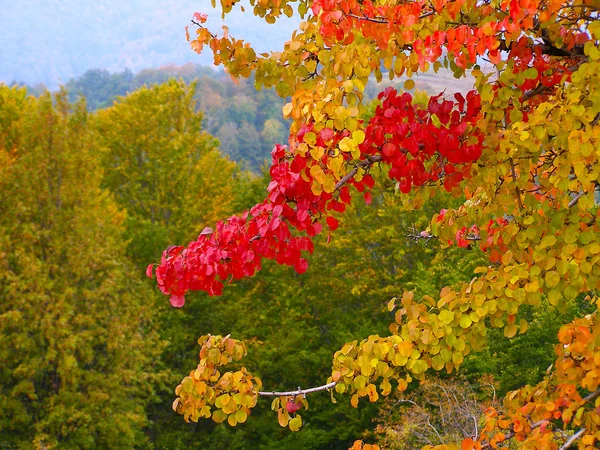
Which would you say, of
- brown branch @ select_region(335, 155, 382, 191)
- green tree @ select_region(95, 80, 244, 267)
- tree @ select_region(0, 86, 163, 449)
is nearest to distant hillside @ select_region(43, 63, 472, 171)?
green tree @ select_region(95, 80, 244, 267)

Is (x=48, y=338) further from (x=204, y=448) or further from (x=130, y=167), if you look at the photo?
(x=130, y=167)

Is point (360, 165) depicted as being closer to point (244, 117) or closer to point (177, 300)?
point (177, 300)

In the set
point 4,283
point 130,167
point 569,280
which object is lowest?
point 569,280

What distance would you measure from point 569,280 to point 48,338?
48.2 ft

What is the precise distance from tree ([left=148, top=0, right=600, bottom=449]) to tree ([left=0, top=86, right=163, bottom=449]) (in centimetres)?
1240

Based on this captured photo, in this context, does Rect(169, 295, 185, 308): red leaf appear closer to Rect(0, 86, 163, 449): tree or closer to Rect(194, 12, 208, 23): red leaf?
Rect(194, 12, 208, 23): red leaf

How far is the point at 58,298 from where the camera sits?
16031 millimetres

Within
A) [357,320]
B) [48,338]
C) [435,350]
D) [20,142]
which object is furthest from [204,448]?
[435,350]

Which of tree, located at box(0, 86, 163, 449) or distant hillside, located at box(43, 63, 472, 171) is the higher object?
distant hillside, located at box(43, 63, 472, 171)

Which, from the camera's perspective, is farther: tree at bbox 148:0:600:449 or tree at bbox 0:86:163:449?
tree at bbox 0:86:163:449

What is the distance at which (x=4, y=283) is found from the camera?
1541 cm

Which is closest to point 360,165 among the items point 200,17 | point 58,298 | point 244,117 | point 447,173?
point 447,173

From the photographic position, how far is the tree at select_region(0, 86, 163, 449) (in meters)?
15.4

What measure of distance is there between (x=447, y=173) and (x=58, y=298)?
1405 centimetres
